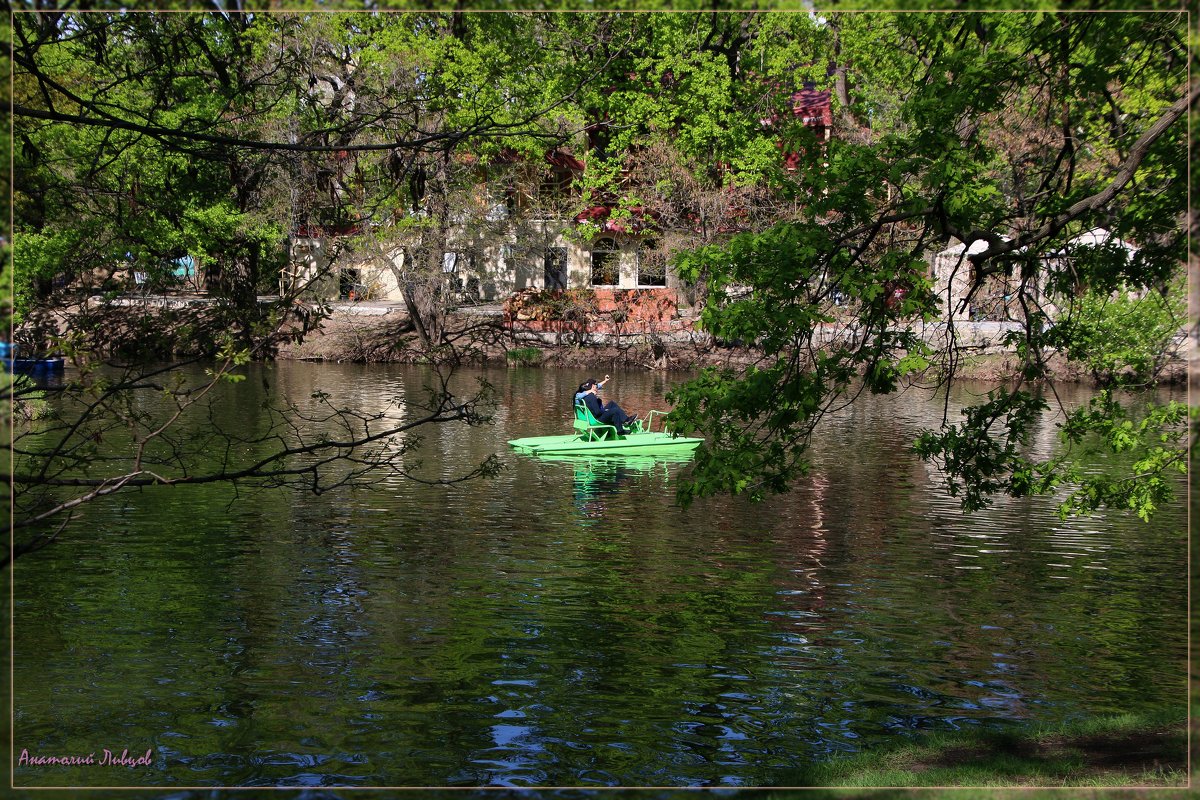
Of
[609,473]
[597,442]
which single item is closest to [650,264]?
[597,442]

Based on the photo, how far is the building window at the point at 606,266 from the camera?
131 ft

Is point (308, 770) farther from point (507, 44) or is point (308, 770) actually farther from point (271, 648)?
point (507, 44)

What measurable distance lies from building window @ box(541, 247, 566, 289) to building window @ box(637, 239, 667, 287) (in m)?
2.80

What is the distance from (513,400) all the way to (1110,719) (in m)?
22.5

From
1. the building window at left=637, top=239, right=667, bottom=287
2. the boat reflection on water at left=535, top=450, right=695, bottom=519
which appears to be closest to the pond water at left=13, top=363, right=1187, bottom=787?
the boat reflection on water at left=535, top=450, right=695, bottom=519

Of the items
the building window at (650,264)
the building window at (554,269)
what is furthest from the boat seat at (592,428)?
the building window at (554,269)

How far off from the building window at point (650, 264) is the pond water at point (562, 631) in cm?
1792

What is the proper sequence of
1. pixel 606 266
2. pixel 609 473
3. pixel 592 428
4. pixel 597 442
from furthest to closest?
1. pixel 606 266
2. pixel 592 428
3. pixel 597 442
4. pixel 609 473

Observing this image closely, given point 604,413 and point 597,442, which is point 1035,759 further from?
point 604,413

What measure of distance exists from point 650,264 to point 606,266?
2.67 meters

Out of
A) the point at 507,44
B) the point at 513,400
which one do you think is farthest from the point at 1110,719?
the point at 513,400

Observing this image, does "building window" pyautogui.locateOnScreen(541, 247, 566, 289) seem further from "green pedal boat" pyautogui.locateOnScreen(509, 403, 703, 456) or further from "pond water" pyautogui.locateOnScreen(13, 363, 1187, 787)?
"pond water" pyautogui.locateOnScreen(13, 363, 1187, 787)

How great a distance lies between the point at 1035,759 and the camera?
760cm

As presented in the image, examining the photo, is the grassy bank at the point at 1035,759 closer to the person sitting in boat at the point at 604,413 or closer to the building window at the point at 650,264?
the person sitting in boat at the point at 604,413
